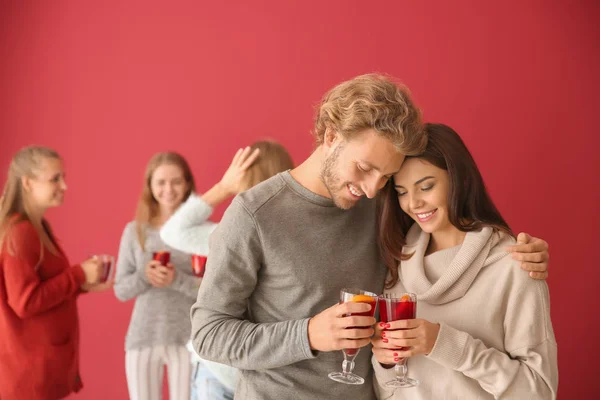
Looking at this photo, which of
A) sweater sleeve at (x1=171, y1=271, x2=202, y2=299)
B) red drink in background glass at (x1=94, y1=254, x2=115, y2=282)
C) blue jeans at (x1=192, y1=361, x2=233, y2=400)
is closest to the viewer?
blue jeans at (x1=192, y1=361, x2=233, y2=400)

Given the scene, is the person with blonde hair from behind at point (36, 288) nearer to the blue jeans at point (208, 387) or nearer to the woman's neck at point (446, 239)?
the blue jeans at point (208, 387)

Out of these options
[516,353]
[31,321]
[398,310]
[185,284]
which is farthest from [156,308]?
Answer: [516,353]

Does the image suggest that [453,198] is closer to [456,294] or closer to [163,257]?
[456,294]

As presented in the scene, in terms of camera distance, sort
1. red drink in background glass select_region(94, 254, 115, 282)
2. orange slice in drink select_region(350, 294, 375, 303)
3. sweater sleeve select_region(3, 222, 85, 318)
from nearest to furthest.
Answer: orange slice in drink select_region(350, 294, 375, 303) → sweater sleeve select_region(3, 222, 85, 318) → red drink in background glass select_region(94, 254, 115, 282)

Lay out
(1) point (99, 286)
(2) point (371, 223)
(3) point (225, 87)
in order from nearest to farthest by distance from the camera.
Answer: (2) point (371, 223) → (1) point (99, 286) → (3) point (225, 87)

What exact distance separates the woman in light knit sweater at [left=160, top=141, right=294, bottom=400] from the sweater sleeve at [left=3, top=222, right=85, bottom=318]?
54 cm

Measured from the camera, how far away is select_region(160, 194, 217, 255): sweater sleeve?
3029 mm

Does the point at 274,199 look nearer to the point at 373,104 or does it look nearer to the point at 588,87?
the point at 373,104

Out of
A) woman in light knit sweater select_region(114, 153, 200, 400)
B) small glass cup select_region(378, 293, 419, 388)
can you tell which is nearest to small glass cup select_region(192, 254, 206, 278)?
woman in light knit sweater select_region(114, 153, 200, 400)

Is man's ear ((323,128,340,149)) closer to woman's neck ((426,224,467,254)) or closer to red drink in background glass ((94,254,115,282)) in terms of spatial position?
woman's neck ((426,224,467,254))

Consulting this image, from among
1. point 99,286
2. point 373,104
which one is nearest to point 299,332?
point 373,104

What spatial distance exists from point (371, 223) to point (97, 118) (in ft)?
8.64

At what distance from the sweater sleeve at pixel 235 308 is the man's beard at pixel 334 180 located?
0.75ft

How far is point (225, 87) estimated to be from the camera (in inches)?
156
